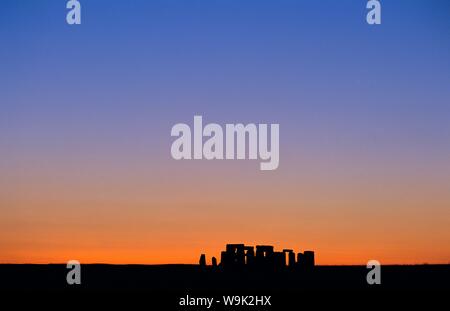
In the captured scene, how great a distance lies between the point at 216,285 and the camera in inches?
1971

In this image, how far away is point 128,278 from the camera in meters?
54.6

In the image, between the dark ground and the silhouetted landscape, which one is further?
the silhouetted landscape

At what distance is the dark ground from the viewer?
44.4 metres

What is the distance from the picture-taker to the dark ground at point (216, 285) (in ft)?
146

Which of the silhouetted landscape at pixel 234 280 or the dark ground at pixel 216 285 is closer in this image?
the dark ground at pixel 216 285
